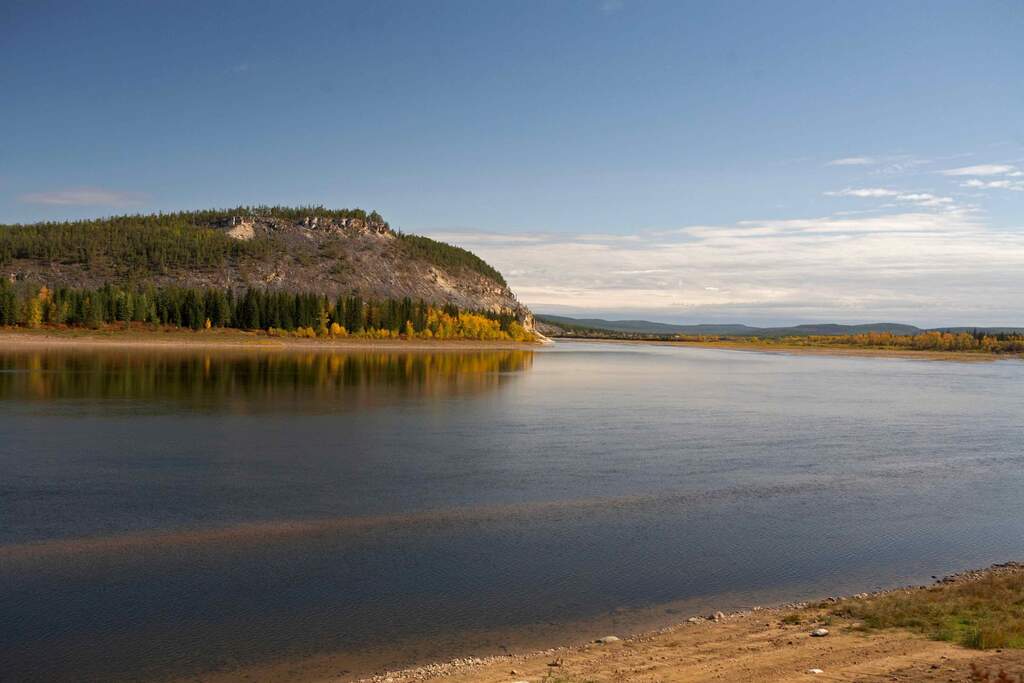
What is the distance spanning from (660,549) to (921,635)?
6.46 meters


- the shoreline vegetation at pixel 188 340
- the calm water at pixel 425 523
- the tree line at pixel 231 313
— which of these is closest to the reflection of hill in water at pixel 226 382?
the calm water at pixel 425 523

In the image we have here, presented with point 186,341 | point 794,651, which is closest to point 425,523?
point 794,651

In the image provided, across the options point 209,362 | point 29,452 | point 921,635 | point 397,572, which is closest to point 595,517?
point 397,572

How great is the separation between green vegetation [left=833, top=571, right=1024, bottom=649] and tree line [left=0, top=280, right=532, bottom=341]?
121 metres

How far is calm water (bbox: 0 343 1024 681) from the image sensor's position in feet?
38.2

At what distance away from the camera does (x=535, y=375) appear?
250ft

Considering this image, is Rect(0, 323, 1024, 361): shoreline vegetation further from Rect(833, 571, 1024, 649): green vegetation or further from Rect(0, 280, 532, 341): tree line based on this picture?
Rect(833, 571, 1024, 649): green vegetation

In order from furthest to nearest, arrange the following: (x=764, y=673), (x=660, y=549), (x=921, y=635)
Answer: (x=660, y=549) < (x=921, y=635) < (x=764, y=673)

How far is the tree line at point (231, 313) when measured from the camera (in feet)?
376

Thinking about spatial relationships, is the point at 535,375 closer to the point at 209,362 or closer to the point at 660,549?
the point at 209,362

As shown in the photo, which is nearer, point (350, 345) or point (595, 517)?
point (595, 517)

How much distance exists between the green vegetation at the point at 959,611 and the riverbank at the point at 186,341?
350 feet

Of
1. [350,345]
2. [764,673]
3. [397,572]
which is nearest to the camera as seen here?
[764,673]

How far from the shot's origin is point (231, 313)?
441ft
